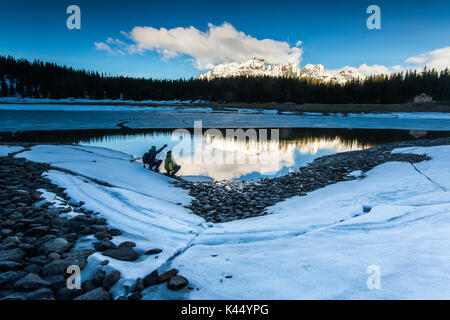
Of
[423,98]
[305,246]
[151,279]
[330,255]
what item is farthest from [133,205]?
[423,98]

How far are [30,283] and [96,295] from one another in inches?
25.0

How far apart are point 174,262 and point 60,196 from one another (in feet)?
11.2

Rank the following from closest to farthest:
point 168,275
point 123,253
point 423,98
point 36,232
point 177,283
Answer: point 177,283 → point 168,275 → point 123,253 → point 36,232 → point 423,98

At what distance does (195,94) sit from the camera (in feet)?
335

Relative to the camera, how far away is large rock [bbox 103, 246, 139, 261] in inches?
112

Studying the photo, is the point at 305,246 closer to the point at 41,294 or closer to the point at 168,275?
the point at 168,275

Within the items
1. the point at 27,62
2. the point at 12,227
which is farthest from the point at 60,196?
the point at 27,62

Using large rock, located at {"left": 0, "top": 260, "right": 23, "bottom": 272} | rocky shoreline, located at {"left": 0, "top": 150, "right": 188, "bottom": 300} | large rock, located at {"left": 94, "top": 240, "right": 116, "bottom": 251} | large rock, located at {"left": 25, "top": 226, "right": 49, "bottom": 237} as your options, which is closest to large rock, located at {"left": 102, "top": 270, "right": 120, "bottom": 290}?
rocky shoreline, located at {"left": 0, "top": 150, "right": 188, "bottom": 300}

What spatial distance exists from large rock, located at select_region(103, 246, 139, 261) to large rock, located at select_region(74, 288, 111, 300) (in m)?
0.63

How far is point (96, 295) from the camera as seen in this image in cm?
215

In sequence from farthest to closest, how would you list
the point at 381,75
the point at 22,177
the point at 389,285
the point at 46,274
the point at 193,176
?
the point at 381,75 < the point at 193,176 < the point at 22,177 < the point at 46,274 < the point at 389,285

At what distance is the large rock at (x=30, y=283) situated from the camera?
2141 mm

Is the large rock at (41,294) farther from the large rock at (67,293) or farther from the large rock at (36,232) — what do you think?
the large rock at (36,232)
